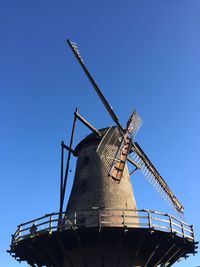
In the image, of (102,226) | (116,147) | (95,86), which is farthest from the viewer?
(95,86)

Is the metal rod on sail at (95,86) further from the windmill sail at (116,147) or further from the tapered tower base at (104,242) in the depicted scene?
the tapered tower base at (104,242)

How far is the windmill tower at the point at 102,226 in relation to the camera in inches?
554

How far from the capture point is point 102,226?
13734 mm

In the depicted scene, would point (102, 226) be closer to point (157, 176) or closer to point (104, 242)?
point (104, 242)

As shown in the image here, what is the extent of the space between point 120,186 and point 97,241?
10.1 ft

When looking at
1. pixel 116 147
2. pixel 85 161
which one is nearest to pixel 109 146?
pixel 116 147

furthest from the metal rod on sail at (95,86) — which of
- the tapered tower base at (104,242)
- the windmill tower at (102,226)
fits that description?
the tapered tower base at (104,242)

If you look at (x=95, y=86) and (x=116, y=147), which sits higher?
(x=95, y=86)

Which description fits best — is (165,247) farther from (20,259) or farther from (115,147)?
(20,259)

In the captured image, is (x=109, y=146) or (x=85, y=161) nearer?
(x=109, y=146)

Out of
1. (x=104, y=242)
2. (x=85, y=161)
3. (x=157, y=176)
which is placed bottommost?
(x=104, y=242)

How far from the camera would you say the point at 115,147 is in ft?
57.1

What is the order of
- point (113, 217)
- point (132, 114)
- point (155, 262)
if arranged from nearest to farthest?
point (113, 217) < point (155, 262) < point (132, 114)

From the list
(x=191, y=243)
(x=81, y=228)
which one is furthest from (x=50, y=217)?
(x=191, y=243)
